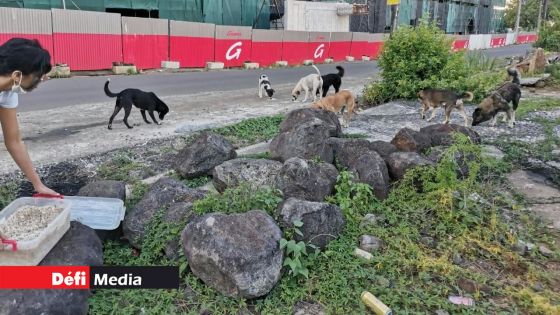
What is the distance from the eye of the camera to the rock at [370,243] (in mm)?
3838

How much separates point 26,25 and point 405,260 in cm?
1476

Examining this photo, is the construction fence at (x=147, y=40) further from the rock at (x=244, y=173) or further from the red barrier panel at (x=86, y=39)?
the rock at (x=244, y=173)

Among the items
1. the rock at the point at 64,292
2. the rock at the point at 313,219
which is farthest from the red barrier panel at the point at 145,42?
the rock at the point at 313,219

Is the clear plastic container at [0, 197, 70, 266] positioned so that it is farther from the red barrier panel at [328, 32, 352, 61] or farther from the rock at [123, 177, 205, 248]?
the red barrier panel at [328, 32, 352, 61]

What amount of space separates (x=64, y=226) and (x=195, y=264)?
1.04m

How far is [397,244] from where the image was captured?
3842 mm

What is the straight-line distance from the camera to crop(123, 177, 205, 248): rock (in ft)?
12.4

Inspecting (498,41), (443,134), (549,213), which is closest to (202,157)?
(443,134)

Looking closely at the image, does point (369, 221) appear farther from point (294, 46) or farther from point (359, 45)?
point (359, 45)

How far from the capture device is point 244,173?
4.72 metres

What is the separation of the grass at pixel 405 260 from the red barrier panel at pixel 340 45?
78.6ft

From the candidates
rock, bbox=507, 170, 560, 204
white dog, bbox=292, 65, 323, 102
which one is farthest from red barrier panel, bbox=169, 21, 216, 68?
rock, bbox=507, 170, 560, 204

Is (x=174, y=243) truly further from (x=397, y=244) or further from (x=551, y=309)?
(x=551, y=309)

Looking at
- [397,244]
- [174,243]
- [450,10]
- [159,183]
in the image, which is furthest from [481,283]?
[450,10]
